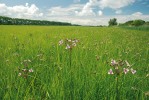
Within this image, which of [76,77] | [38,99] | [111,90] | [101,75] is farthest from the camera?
[101,75]

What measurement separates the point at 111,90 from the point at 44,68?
1.32m

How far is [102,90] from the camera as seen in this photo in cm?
284

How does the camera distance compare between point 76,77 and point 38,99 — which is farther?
point 76,77

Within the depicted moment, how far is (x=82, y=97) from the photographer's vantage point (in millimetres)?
2650

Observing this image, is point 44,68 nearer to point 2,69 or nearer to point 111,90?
point 2,69

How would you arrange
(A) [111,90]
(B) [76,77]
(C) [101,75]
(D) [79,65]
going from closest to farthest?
(A) [111,90]
(B) [76,77]
(C) [101,75]
(D) [79,65]

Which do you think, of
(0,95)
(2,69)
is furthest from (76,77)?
(2,69)

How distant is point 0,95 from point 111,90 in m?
1.25

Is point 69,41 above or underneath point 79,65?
above

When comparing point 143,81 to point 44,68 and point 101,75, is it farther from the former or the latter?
point 44,68

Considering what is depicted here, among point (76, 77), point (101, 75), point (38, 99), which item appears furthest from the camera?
point (101, 75)

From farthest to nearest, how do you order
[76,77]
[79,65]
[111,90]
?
[79,65], [76,77], [111,90]

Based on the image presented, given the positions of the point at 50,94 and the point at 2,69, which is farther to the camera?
the point at 2,69

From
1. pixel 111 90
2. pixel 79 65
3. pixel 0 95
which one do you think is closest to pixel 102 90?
pixel 111 90
